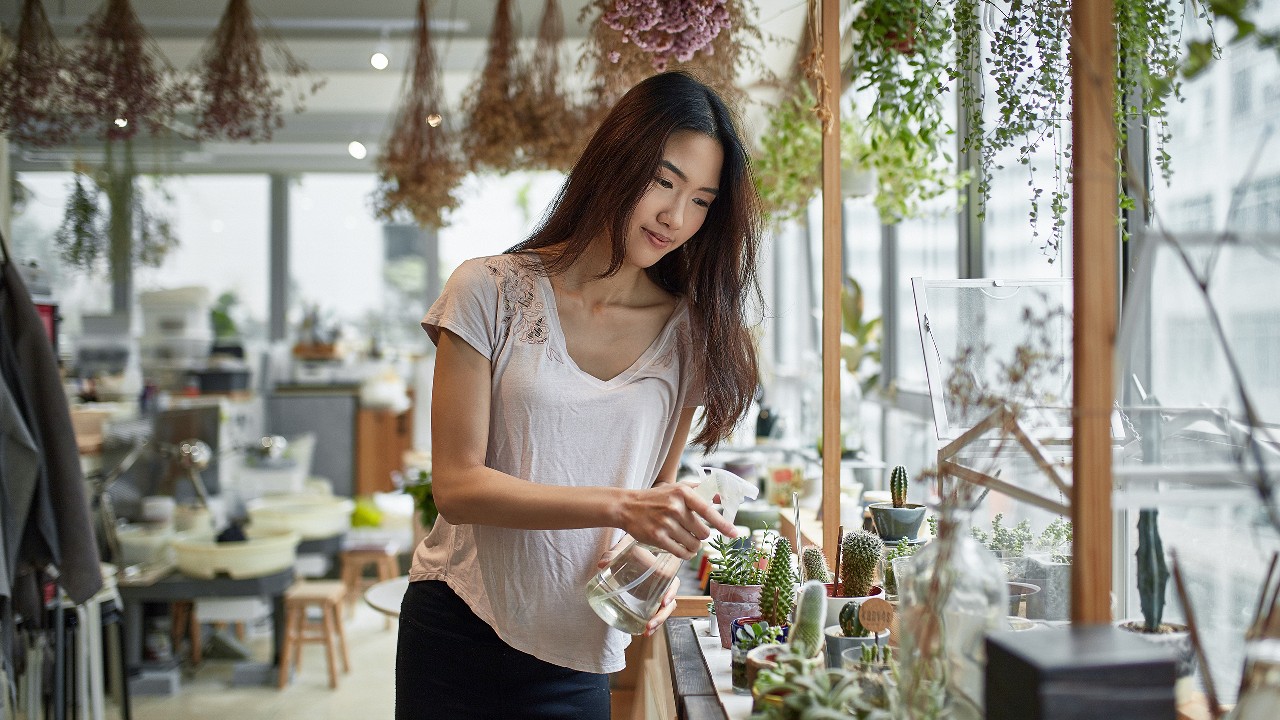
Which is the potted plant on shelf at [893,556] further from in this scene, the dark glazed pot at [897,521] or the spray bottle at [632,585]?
the spray bottle at [632,585]

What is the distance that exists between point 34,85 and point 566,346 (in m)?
3.26

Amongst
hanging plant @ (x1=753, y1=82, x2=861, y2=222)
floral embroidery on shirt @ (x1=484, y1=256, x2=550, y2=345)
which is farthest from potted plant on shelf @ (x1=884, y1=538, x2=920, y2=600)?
hanging plant @ (x1=753, y1=82, x2=861, y2=222)

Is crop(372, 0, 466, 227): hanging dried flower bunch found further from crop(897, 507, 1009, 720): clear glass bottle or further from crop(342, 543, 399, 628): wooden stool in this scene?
crop(897, 507, 1009, 720): clear glass bottle

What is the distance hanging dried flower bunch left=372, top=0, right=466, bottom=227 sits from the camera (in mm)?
4379

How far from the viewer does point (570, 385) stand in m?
1.47

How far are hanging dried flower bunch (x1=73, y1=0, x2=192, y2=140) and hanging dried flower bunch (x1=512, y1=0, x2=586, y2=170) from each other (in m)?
1.33

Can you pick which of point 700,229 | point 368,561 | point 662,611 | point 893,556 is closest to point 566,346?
point 700,229

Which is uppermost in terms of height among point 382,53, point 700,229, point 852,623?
point 382,53

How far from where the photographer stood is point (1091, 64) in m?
0.86

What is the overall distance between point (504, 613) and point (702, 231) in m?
0.65

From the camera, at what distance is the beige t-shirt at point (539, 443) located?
1456 millimetres

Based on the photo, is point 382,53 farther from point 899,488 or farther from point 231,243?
point 899,488

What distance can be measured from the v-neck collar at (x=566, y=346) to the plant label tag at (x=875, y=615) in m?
0.46

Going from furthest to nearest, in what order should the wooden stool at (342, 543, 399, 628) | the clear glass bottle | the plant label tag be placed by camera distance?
1. the wooden stool at (342, 543, 399, 628)
2. the plant label tag
3. the clear glass bottle
